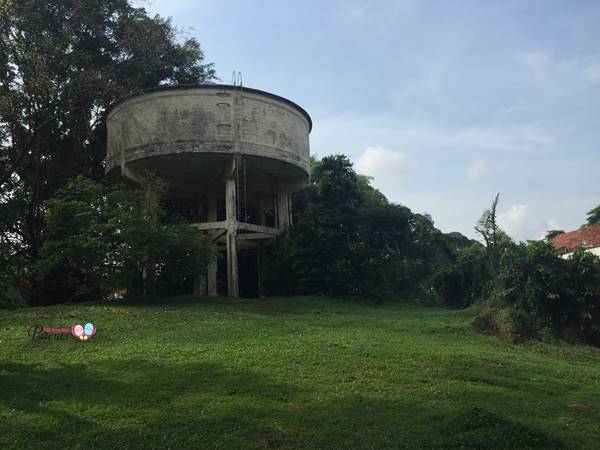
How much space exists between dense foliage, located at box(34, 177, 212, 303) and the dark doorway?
8971mm

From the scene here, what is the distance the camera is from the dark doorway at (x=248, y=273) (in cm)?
3172

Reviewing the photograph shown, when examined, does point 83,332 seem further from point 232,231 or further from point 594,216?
point 594,216

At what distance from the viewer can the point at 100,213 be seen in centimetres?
2166

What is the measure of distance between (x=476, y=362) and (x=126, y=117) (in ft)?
56.0

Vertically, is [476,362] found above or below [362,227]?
below

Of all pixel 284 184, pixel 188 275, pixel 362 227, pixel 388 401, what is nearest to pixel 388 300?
pixel 362 227

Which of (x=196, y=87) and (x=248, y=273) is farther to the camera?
(x=248, y=273)

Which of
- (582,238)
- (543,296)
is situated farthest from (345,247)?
(582,238)

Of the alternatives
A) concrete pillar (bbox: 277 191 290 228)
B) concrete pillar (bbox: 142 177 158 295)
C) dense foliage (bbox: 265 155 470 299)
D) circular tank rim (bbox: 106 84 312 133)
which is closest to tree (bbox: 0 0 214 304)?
circular tank rim (bbox: 106 84 312 133)

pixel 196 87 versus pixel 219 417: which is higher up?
pixel 196 87

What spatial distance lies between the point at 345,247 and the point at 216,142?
8.02 m

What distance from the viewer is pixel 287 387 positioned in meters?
10.2

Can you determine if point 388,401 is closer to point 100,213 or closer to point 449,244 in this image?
point 100,213

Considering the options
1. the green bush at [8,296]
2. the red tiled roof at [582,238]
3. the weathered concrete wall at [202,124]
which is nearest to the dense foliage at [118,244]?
the weathered concrete wall at [202,124]
